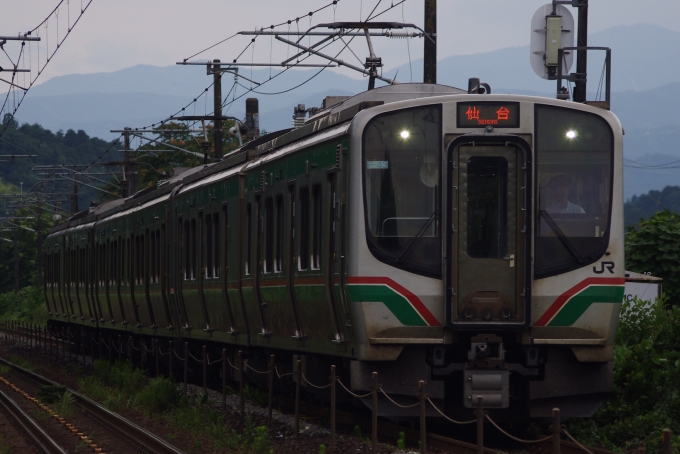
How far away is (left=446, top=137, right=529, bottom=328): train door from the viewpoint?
10359mm

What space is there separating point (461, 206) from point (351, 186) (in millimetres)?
970

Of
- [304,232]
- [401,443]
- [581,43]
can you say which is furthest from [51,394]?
[401,443]

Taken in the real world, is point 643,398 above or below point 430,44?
below

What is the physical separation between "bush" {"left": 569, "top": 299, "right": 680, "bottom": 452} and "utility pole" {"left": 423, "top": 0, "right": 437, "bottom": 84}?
636 centimetres

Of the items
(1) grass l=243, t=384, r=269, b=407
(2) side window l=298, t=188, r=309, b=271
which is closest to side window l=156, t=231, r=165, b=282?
(1) grass l=243, t=384, r=269, b=407

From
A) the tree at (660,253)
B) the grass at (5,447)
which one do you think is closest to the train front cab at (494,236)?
the grass at (5,447)

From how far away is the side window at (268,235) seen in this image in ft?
45.0

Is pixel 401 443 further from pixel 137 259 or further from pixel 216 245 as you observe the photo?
pixel 137 259

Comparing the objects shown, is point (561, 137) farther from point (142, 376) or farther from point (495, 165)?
point (142, 376)

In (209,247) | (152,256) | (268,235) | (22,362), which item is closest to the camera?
(268,235)

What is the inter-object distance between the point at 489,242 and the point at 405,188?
34.0 inches

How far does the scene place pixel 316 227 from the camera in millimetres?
11867

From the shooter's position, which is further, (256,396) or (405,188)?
(256,396)

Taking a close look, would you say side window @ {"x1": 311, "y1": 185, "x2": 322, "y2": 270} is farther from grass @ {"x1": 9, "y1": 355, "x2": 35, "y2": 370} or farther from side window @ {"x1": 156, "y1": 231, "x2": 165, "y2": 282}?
grass @ {"x1": 9, "y1": 355, "x2": 35, "y2": 370}
